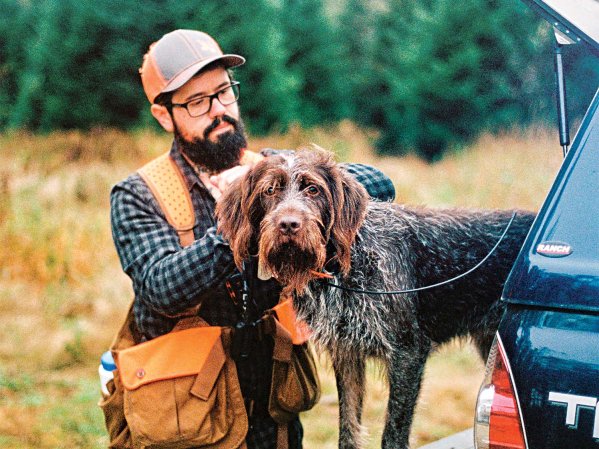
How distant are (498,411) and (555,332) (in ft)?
0.87

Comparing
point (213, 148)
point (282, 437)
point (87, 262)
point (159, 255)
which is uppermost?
point (213, 148)

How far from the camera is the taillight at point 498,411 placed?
76.3 inches

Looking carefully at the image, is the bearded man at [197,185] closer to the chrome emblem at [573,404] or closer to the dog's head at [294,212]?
the dog's head at [294,212]

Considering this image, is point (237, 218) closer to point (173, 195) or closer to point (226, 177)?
point (226, 177)

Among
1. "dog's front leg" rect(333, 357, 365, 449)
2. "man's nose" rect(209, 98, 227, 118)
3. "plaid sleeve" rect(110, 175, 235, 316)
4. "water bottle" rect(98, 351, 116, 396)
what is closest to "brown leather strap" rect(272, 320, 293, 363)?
"dog's front leg" rect(333, 357, 365, 449)

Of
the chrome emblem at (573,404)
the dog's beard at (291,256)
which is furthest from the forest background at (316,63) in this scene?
the chrome emblem at (573,404)

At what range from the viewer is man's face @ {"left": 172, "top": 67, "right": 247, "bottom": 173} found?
358 cm

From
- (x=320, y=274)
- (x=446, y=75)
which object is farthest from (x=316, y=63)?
(x=320, y=274)

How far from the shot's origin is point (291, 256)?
2873 mm

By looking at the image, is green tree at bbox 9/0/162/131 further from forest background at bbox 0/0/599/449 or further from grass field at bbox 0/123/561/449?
grass field at bbox 0/123/561/449

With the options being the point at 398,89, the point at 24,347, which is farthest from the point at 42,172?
the point at 398,89

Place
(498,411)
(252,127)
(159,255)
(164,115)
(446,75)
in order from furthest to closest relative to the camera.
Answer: (446,75)
(252,127)
(164,115)
(159,255)
(498,411)

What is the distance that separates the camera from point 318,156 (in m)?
3.09

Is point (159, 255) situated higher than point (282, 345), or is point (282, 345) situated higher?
point (159, 255)
